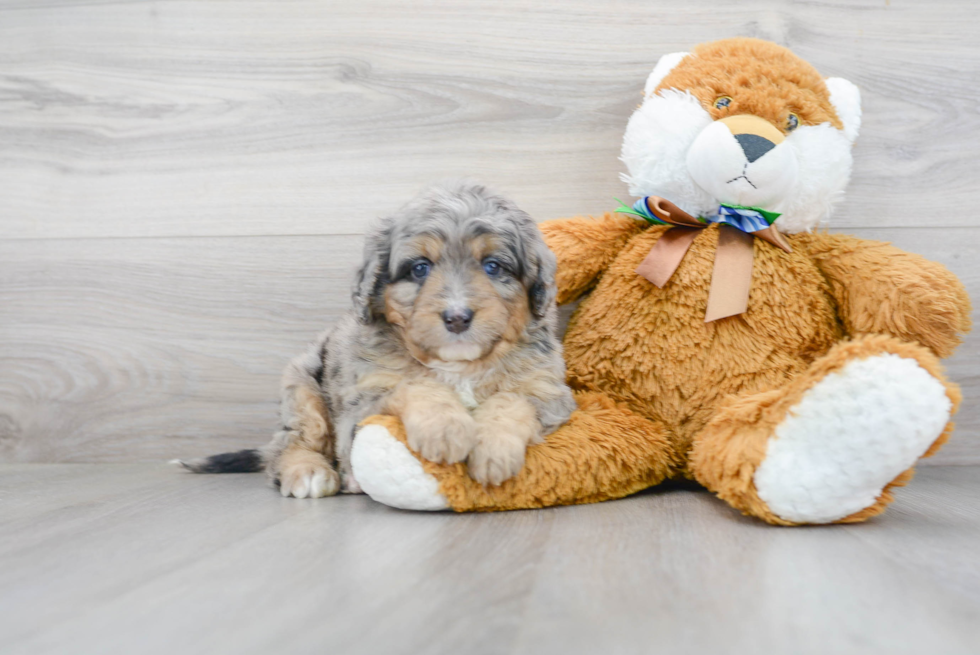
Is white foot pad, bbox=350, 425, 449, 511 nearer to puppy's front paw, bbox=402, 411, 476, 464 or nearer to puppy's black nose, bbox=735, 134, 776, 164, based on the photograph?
puppy's front paw, bbox=402, 411, 476, 464

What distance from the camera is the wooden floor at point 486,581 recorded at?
1011 millimetres

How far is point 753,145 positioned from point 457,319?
85 cm

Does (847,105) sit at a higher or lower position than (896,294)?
higher

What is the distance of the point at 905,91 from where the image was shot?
2396mm

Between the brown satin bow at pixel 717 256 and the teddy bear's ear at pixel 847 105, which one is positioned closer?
the brown satin bow at pixel 717 256

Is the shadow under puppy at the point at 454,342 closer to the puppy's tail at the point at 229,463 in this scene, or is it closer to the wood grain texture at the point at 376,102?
the puppy's tail at the point at 229,463

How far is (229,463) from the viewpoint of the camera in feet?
7.95

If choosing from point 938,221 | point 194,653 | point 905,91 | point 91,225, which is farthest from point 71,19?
point 938,221

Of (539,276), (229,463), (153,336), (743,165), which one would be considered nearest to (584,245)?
(539,276)

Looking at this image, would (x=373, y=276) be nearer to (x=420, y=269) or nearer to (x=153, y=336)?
(x=420, y=269)

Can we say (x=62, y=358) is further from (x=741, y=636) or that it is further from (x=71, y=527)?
(x=741, y=636)

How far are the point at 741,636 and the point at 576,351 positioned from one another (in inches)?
46.2

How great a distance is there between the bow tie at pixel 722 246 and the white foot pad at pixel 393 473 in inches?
31.2

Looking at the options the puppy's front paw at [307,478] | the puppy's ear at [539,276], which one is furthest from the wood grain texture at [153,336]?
the puppy's ear at [539,276]
